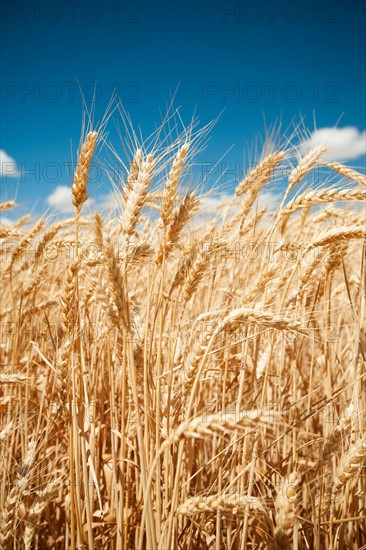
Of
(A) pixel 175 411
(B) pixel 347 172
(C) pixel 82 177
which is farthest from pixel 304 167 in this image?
(A) pixel 175 411

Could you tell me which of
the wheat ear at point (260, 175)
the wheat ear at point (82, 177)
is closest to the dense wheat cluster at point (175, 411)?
the wheat ear at point (82, 177)

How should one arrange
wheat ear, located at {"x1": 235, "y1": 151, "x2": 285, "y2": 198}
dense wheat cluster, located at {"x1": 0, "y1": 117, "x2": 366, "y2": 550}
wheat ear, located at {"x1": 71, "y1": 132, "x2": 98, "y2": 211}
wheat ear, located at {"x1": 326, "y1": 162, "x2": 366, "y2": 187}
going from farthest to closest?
1. wheat ear, located at {"x1": 235, "y1": 151, "x2": 285, "y2": 198}
2. wheat ear, located at {"x1": 326, "y1": 162, "x2": 366, "y2": 187}
3. wheat ear, located at {"x1": 71, "y1": 132, "x2": 98, "y2": 211}
4. dense wheat cluster, located at {"x1": 0, "y1": 117, "x2": 366, "y2": 550}

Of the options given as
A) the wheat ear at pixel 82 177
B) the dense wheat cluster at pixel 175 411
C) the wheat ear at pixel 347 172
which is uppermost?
the wheat ear at pixel 347 172

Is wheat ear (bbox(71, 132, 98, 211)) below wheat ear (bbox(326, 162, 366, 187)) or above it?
below

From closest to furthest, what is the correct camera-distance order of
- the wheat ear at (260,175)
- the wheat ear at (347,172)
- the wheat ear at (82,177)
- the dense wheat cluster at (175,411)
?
the dense wheat cluster at (175,411), the wheat ear at (82,177), the wheat ear at (347,172), the wheat ear at (260,175)

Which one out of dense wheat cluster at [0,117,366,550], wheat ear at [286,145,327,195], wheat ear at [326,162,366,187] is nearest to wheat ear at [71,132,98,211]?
dense wheat cluster at [0,117,366,550]

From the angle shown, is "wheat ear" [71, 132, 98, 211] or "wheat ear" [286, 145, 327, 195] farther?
"wheat ear" [286, 145, 327, 195]

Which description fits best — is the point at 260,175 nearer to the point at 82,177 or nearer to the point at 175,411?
the point at 82,177

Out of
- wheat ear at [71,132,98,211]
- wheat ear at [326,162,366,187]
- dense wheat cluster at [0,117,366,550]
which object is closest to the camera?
dense wheat cluster at [0,117,366,550]

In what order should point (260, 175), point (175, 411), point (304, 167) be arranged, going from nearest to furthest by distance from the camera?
point (175, 411)
point (304, 167)
point (260, 175)

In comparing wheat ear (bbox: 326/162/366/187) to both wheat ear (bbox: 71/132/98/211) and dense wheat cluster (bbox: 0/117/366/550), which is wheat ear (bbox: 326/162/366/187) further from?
wheat ear (bbox: 71/132/98/211)

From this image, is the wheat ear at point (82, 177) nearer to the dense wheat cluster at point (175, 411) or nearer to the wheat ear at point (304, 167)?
the dense wheat cluster at point (175, 411)

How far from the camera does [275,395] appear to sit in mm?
2172

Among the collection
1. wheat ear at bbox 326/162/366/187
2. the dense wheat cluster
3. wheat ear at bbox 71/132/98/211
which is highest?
wheat ear at bbox 326/162/366/187
